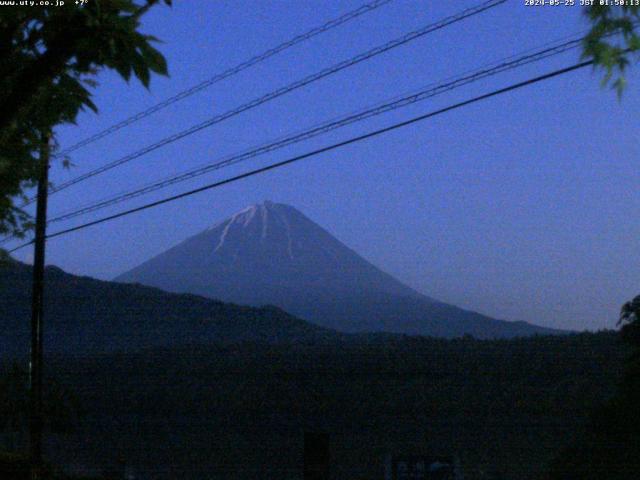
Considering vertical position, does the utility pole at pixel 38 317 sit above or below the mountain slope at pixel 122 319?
below

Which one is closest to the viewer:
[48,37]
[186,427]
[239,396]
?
[48,37]

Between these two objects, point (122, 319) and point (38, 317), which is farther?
point (122, 319)

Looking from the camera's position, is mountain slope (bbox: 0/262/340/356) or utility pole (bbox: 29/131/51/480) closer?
utility pole (bbox: 29/131/51/480)

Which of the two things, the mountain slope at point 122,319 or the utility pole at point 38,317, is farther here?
the mountain slope at point 122,319

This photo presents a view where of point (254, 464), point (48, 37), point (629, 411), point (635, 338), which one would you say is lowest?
point (254, 464)

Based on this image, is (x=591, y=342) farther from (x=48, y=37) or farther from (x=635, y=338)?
(x=48, y=37)

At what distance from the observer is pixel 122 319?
91.8 metres

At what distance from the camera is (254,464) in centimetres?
Result: 3856

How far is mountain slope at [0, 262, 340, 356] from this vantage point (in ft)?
281

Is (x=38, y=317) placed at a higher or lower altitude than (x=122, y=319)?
lower

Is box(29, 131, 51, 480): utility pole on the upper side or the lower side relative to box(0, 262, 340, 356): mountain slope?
lower

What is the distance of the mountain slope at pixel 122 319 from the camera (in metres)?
85.6

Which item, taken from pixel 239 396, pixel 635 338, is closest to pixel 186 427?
pixel 239 396

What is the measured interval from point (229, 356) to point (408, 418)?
1826 cm
